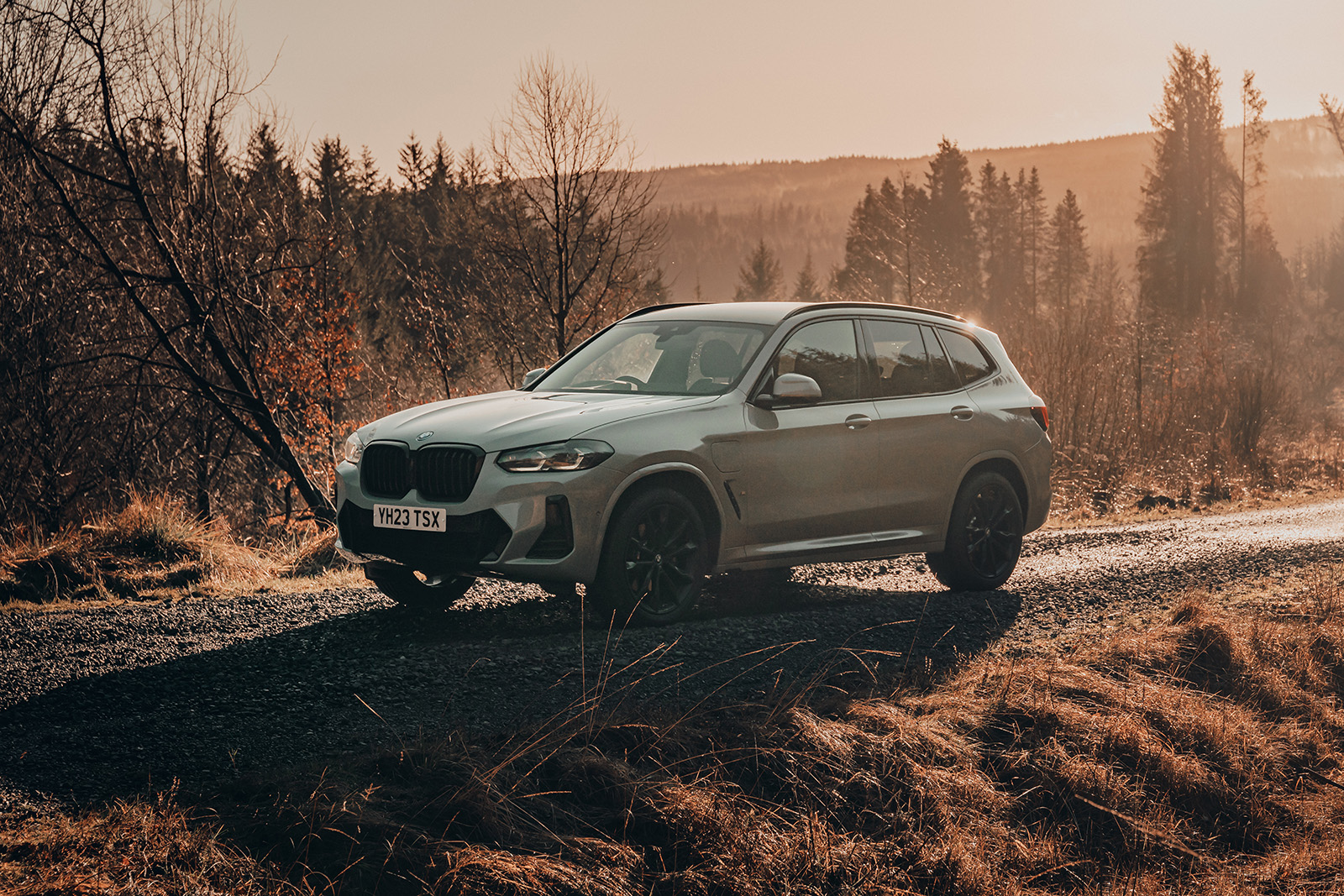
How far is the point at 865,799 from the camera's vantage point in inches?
189

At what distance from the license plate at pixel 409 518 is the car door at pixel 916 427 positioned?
2.91m

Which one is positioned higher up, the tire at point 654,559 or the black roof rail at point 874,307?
the black roof rail at point 874,307

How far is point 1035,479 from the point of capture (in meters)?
8.25

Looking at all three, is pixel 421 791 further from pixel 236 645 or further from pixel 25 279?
pixel 25 279

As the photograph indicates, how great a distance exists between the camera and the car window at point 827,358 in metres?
6.93

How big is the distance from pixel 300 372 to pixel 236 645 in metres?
13.3

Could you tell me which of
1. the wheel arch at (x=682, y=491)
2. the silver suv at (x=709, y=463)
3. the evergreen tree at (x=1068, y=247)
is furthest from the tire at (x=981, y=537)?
the evergreen tree at (x=1068, y=247)

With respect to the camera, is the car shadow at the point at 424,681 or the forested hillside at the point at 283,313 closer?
the car shadow at the point at 424,681

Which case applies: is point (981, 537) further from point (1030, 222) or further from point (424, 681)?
point (1030, 222)

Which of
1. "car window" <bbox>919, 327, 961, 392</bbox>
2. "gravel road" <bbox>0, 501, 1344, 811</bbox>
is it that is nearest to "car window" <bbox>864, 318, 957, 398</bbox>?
"car window" <bbox>919, 327, 961, 392</bbox>

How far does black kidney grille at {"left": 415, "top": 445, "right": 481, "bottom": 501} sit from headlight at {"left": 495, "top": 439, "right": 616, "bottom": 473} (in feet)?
0.55

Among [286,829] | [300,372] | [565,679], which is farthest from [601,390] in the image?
[300,372]

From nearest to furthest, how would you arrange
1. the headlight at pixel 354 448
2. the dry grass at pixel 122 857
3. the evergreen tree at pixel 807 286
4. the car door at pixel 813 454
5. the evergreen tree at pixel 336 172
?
the dry grass at pixel 122 857
the headlight at pixel 354 448
the car door at pixel 813 454
the evergreen tree at pixel 336 172
the evergreen tree at pixel 807 286

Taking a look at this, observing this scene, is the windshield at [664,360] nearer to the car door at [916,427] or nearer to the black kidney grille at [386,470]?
the car door at [916,427]
